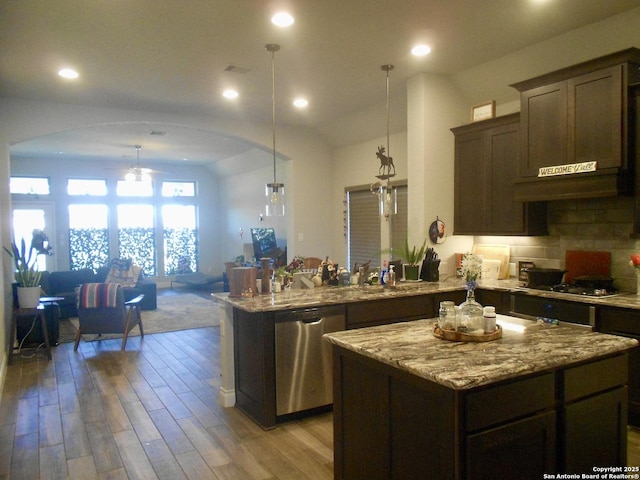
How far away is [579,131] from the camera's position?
371 cm

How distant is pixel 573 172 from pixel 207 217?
9.90 m

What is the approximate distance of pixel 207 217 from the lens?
12.2 m

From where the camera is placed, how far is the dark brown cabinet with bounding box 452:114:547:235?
174 inches

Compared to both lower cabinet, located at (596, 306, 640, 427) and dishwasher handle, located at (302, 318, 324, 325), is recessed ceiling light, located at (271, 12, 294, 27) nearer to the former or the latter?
dishwasher handle, located at (302, 318, 324, 325)

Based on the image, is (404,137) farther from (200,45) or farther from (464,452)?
(464,452)

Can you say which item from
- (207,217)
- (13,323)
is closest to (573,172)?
(13,323)

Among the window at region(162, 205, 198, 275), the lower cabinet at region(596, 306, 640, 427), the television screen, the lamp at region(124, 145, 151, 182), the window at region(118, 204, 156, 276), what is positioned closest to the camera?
the lower cabinet at region(596, 306, 640, 427)

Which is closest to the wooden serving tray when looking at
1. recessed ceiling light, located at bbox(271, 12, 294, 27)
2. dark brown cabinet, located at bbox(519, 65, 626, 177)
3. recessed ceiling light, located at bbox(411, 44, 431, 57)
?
dark brown cabinet, located at bbox(519, 65, 626, 177)

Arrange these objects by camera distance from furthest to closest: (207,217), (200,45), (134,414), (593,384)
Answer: (207,217) → (200,45) → (134,414) → (593,384)

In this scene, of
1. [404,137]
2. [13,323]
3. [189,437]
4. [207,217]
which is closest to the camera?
[189,437]

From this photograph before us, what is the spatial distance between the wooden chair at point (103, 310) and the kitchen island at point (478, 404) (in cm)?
402

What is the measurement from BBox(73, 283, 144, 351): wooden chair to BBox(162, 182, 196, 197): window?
6.52m

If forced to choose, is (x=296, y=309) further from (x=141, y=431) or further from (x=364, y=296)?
(x=141, y=431)

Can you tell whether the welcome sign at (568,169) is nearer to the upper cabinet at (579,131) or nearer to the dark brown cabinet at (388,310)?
the upper cabinet at (579,131)
